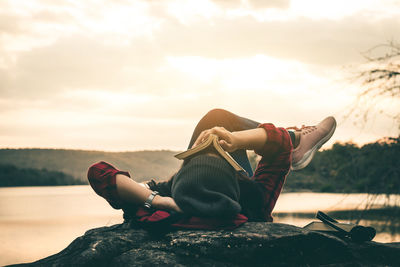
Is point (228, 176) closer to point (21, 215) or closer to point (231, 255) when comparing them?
point (231, 255)

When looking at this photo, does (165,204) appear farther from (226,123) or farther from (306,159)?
(306,159)

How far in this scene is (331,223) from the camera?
2549 mm

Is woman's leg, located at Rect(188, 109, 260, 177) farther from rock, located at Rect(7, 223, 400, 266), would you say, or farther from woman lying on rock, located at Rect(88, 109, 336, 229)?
rock, located at Rect(7, 223, 400, 266)

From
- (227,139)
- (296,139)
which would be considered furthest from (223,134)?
(296,139)

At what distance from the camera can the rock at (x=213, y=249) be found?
2.12m

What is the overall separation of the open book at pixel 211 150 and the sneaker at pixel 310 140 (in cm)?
71

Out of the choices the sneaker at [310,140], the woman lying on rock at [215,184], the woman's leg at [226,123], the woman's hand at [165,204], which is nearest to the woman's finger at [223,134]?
the woman lying on rock at [215,184]

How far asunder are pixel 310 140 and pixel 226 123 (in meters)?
0.68

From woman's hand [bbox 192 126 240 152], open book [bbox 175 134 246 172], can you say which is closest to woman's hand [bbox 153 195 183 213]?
open book [bbox 175 134 246 172]

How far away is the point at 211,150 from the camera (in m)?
2.39

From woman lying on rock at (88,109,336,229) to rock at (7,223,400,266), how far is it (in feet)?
0.36

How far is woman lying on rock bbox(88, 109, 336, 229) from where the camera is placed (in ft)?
7.45

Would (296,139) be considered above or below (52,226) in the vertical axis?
above

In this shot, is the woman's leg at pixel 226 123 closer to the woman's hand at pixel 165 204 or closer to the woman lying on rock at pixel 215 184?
the woman lying on rock at pixel 215 184
